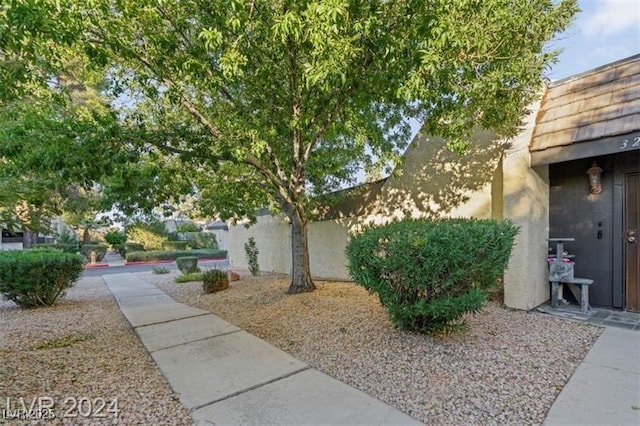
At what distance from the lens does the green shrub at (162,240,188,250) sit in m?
25.1

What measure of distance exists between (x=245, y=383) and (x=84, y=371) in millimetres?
1907

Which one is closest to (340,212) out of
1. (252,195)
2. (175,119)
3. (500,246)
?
(252,195)

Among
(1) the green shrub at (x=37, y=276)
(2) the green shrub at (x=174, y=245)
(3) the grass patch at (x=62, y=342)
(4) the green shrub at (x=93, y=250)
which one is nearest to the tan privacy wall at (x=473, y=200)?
(3) the grass patch at (x=62, y=342)

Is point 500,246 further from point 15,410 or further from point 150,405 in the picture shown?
point 15,410

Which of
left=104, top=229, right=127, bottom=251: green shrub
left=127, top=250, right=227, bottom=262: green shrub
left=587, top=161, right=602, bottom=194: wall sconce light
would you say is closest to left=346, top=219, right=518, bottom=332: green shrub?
left=587, top=161, right=602, bottom=194: wall sconce light

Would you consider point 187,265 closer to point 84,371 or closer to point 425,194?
point 84,371

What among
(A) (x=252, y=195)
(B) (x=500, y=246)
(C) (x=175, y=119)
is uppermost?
(C) (x=175, y=119)

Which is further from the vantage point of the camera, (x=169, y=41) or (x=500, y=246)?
(x=169, y=41)

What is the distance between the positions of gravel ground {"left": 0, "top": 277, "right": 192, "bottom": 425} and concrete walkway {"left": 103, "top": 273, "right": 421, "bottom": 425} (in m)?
0.16

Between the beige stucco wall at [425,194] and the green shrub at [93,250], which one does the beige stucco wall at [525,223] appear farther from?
the green shrub at [93,250]

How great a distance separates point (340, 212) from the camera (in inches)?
360

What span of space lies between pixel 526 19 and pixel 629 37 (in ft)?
7.93

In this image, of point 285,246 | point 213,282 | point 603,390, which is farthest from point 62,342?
point 285,246

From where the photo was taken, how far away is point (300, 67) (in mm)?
5246
